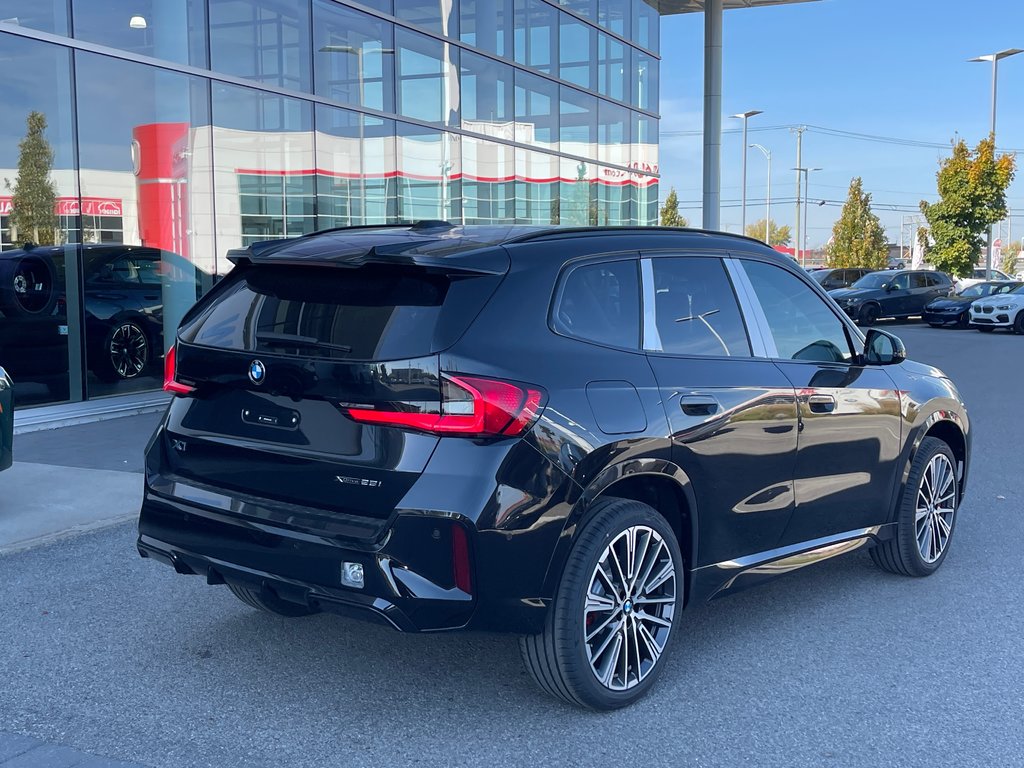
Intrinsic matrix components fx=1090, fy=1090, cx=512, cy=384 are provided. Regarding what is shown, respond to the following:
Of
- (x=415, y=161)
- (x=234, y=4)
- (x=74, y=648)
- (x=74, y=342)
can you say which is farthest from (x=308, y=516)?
(x=415, y=161)

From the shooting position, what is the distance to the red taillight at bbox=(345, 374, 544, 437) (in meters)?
3.54

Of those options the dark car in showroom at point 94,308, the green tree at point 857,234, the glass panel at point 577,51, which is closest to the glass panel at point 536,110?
the glass panel at point 577,51

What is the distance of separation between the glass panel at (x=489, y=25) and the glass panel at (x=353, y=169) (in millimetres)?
3286

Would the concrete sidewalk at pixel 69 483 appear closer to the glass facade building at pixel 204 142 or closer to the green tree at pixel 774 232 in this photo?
the glass facade building at pixel 204 142

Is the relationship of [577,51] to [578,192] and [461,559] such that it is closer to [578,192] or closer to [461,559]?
[578,192]

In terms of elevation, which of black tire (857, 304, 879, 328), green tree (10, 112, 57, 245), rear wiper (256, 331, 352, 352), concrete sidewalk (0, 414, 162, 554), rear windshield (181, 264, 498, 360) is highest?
green tree (10, 112, 57, 245)

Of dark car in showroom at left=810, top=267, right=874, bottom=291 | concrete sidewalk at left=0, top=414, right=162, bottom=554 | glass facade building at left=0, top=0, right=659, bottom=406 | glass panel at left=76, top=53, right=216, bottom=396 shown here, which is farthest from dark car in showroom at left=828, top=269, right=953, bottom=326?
concrete sidewalk at left=0, top=414, right=162, bottom=554

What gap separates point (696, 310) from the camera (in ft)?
14.9

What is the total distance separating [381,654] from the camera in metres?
4.54

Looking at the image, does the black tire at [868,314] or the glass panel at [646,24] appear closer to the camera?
the glass panel at [646,24]

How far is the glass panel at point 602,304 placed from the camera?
3.98m

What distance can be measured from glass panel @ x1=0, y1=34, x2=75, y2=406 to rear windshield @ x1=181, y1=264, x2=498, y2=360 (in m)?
8.17

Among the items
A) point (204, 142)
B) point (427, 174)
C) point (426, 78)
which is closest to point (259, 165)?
point (204, 142)

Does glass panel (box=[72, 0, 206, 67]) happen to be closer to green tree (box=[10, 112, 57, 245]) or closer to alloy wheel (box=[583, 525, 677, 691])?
green tree (box=[10, 112, 57, 245])
